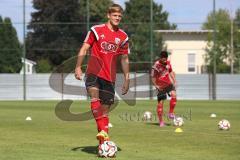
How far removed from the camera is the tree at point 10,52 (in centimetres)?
4428

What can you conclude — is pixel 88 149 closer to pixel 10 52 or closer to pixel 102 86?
pixel 102 86

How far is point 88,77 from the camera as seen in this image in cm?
1033

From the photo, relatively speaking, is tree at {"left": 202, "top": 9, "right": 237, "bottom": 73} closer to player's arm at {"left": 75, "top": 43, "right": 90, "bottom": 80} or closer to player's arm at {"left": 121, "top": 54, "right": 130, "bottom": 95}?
player's arm at {"left": 121, "top": 54, "right": 130, "bottom": 95}

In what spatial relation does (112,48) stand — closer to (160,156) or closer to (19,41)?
(160,156)

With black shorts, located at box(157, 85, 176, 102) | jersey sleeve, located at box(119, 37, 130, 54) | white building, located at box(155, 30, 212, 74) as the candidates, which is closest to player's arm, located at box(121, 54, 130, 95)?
jersey sleeve, located at box(119, 37, 130, 54)

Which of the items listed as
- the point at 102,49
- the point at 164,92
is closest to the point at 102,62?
the point at 102,49

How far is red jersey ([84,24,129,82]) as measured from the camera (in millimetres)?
10289

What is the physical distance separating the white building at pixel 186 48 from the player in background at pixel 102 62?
160 feet

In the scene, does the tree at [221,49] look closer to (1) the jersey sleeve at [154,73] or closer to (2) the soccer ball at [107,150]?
(1) the jersey sleeve at [154,73]

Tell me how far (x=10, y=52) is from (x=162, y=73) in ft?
91.6

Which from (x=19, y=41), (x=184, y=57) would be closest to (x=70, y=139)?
(x=19, y=41)

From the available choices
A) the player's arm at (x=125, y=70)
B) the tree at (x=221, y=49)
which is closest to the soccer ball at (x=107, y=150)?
the player's arm at (x=125, y=70)

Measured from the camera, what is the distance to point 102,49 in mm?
10305

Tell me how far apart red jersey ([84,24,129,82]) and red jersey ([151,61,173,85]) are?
777 centimetres
